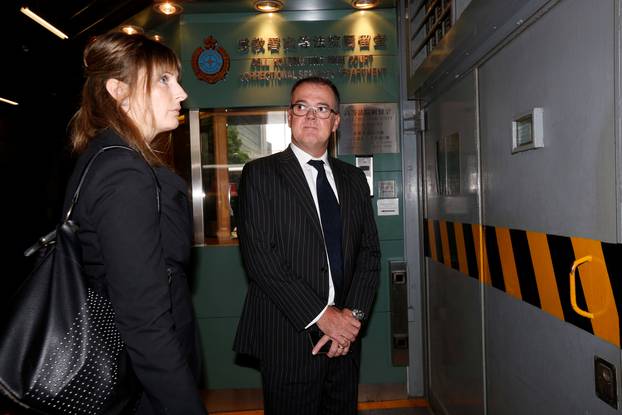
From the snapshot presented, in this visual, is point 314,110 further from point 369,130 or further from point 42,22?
point 42,22

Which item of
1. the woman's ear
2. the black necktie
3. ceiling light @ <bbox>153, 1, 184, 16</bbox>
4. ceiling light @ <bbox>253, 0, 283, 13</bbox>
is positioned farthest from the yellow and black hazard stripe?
ceiling light @ <bbox>153, 1, 184, 16</bbox>

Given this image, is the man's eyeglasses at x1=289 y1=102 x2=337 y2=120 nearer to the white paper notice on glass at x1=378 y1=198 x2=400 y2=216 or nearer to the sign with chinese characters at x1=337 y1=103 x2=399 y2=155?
the sign with chinese characters at x1=337 y1=103 x2=399 y2=155

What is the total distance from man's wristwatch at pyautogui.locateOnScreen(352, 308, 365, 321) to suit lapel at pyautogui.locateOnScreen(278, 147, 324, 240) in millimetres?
374

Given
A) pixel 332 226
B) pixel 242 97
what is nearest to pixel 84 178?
pixel 332 226

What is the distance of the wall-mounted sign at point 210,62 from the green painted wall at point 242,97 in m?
0.04

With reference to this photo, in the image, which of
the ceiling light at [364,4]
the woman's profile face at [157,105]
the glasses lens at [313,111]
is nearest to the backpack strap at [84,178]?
the woman's profile face at [157,105]

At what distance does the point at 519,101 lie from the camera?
1.60 m

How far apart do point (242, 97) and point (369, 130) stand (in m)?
0.95

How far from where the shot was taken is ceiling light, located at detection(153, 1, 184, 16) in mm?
2988

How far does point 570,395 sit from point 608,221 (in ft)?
1.90

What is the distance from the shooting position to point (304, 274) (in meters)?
1.88

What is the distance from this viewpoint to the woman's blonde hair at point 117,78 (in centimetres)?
109

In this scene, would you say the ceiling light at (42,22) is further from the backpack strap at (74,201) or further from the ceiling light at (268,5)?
the backpack strap at (74,201)

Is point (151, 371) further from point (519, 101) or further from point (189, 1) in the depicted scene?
point (189, 1)
